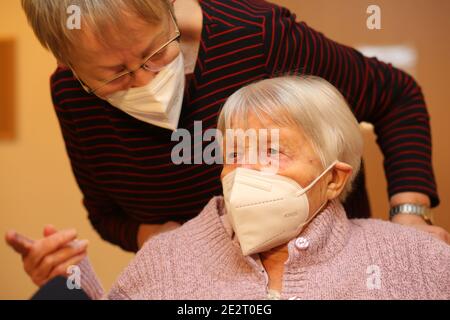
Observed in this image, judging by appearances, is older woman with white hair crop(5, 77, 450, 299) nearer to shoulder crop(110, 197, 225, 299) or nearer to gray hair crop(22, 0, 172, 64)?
shoulder crop(110, 197, 225, 299)

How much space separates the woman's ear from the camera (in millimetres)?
1257

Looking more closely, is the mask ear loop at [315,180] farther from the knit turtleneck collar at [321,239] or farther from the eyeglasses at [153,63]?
the eyeglasses at [153,63]

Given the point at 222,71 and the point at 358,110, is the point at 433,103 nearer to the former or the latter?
the point at 358,110

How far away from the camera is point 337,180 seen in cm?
126

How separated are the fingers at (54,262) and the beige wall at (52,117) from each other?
0.40m

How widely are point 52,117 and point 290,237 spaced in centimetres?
102

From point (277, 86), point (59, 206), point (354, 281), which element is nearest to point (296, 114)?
point (277, 86)

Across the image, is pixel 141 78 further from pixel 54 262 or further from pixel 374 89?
pixel 374 89

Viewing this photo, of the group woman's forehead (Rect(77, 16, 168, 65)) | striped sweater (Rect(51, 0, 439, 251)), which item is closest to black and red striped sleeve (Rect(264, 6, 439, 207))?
striped sweater (Rect(51, 0, 439, 251))

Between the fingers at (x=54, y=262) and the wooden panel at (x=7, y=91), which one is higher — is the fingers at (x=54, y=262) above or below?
below

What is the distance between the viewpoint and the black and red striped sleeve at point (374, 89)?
1.38 m

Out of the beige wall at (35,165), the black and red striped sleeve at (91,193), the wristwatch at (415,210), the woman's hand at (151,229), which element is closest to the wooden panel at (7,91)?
the beige wall at (35,165)

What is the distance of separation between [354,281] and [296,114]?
36 cm

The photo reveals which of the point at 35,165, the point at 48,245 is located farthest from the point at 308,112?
the point at 35,165
